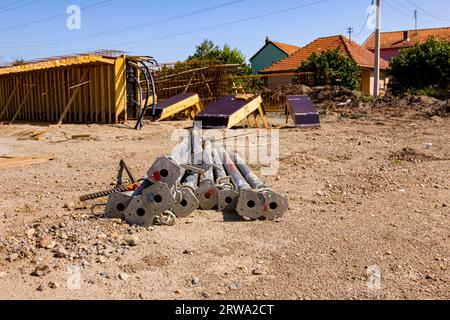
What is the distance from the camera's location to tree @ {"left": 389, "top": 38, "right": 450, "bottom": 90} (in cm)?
2448

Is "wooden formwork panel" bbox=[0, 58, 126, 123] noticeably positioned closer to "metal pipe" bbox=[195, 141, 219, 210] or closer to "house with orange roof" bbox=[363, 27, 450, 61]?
"metal pipe" bbox=[195, 141, 219, 210]

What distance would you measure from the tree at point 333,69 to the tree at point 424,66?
8.09 feet

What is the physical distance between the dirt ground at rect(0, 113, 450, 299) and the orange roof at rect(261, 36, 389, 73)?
27033 mm

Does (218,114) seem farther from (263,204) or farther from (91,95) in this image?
(263,204)

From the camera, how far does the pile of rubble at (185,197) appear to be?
476cm

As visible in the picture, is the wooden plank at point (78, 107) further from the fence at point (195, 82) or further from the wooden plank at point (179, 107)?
the fence at point (195, 82)

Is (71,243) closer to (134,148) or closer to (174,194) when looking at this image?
(174,194)

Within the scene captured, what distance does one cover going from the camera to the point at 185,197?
5.21m

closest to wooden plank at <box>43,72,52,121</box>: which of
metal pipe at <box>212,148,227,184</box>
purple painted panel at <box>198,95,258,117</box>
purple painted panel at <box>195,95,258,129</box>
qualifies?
purple painted panel at <box>198,95,258,117</box>

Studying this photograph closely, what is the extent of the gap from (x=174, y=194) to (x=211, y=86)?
56.5 feet

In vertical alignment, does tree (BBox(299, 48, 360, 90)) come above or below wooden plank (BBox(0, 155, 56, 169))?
above

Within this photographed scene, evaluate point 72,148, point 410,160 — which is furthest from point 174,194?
point 72,148

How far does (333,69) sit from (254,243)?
24.1 metres

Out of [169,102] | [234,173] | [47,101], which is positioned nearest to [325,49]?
[169,102]
